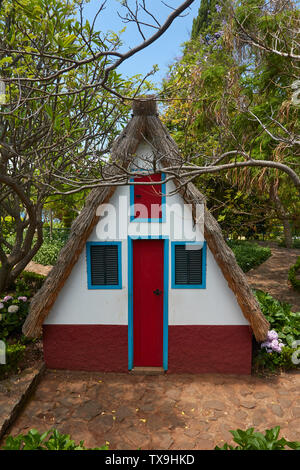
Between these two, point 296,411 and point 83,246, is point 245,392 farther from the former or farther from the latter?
point 83,246

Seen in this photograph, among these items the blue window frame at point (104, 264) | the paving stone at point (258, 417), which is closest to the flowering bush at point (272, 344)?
the paving stone at point (258, 417)

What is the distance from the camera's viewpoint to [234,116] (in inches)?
351

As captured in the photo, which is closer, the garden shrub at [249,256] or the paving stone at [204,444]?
the paving stone at [204,444]

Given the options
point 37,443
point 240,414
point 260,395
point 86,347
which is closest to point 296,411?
point 260,395

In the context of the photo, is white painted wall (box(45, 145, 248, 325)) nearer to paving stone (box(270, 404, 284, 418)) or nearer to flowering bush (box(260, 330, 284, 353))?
flowering bush (box(260, 330, 284, 353))

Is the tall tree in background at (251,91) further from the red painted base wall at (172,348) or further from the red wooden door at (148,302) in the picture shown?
the red painted base wall at (172,348)

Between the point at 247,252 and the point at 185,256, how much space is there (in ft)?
35.1

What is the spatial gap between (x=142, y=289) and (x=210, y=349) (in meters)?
1.73

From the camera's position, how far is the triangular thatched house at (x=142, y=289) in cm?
555

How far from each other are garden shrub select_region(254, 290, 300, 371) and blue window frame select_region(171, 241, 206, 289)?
6.43 feet

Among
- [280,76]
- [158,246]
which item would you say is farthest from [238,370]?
[280,76]

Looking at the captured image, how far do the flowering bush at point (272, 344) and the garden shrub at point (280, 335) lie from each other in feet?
0.31

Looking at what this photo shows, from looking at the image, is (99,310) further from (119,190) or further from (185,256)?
(119,190)

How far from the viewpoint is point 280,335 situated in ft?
20.6
